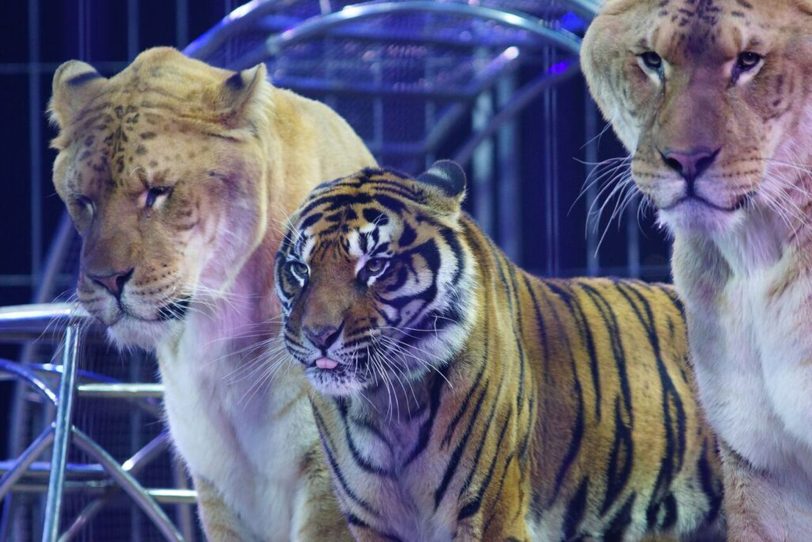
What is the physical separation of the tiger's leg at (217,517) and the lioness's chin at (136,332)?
0.21m

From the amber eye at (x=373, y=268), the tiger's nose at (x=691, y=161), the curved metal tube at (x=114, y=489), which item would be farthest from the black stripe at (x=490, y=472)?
the curved metal tube at (x=114, y=489)

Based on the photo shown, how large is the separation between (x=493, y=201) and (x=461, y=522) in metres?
1.09

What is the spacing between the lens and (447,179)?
1.26m

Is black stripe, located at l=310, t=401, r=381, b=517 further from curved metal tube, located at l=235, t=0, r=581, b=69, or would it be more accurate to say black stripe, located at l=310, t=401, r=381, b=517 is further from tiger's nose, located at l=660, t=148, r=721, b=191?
curved metal tube, located at l=235, t=0, r=581, b=69

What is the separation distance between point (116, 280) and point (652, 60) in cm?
61

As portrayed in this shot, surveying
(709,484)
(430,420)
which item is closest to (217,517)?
(430,420)

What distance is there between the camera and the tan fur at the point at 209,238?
1.34 meters

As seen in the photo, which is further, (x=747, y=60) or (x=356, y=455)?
(x=356, y=455)

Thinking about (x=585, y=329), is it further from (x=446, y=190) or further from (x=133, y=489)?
(x=133, y=489)

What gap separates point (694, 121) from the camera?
1118 mm

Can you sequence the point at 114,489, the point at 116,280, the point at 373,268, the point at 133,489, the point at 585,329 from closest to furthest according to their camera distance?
the point at 373,268, the point at 116,280, the point at 585,329, the point at 133,489, the point at 114,489

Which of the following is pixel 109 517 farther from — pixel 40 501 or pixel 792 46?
pixel 792 46

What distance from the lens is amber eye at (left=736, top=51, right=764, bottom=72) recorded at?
1.12 m

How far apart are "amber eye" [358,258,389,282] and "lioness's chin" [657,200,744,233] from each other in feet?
0.89
